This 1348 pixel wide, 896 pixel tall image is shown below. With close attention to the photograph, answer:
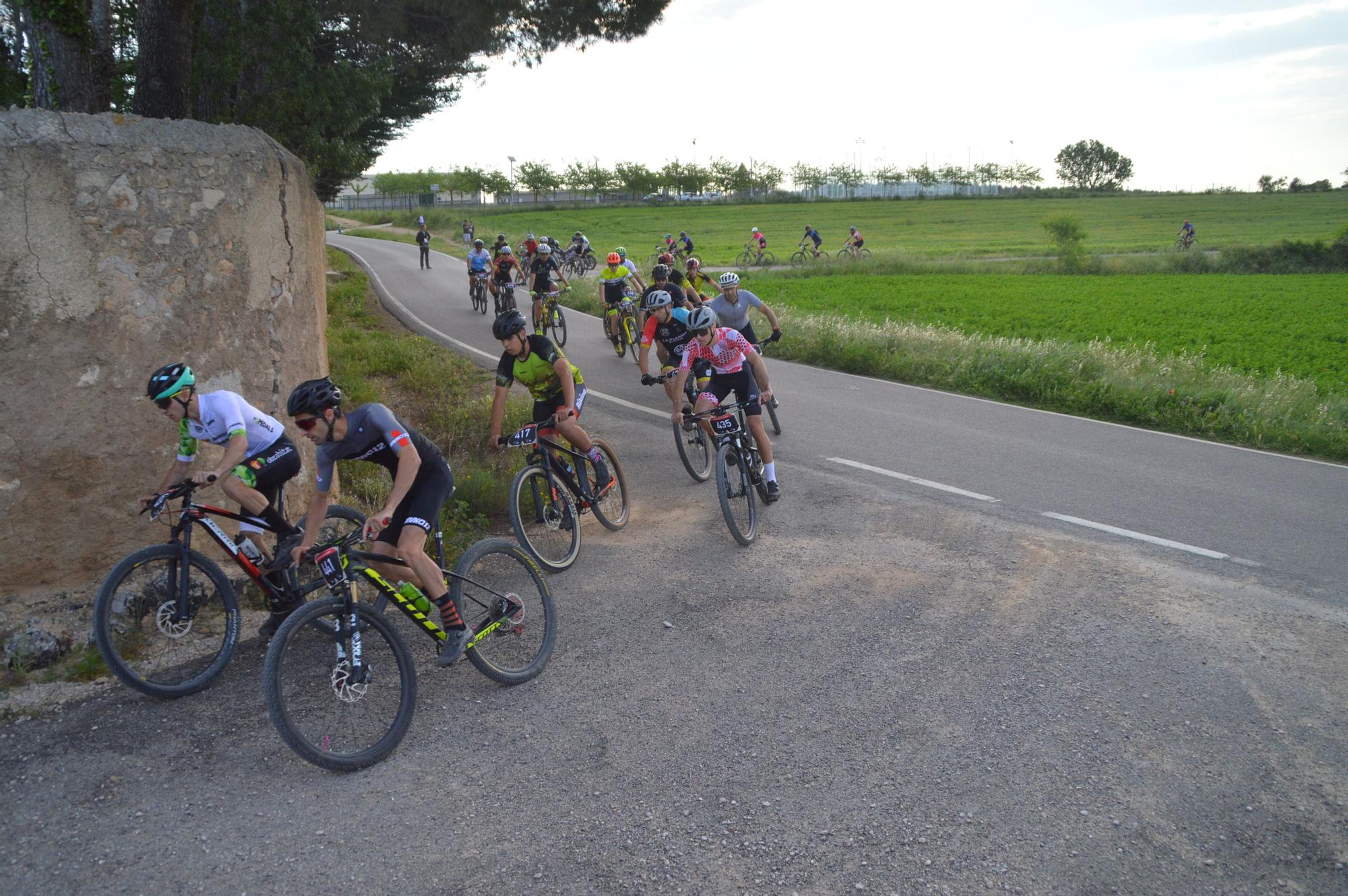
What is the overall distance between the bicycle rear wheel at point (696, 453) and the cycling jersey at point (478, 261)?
612 inches

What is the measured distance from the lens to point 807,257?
41.7 m

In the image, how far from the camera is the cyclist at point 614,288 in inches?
624

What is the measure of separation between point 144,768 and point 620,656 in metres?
2.56

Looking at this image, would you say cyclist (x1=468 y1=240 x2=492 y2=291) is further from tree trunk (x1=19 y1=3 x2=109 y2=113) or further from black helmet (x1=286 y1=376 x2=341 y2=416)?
black helmet (x1=286 y1=376 x2=341 y2=416)

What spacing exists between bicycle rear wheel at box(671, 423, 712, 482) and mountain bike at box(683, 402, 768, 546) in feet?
3.45

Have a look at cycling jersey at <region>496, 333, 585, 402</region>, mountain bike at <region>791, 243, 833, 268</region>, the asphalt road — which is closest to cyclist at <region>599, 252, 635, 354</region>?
cycling jersey at <region>496, 333, 585, 402</region>

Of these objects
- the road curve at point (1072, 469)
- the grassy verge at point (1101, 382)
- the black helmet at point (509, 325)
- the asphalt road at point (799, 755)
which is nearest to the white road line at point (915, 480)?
the road curve at point (1072, 469)

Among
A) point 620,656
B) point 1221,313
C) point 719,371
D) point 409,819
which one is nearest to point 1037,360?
point 719,371

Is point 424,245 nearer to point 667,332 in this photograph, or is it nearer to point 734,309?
point 734,309

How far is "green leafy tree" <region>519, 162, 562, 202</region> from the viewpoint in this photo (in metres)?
127

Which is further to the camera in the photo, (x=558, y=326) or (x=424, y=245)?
(x=424, y=245)

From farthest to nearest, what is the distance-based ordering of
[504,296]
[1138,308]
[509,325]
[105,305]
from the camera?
1. [1138,308]
2. [504,296]
3. [509,325]
4. [105,305]

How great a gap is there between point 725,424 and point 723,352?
3.18 feet

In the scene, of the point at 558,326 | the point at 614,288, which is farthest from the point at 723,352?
the point at 558,326
